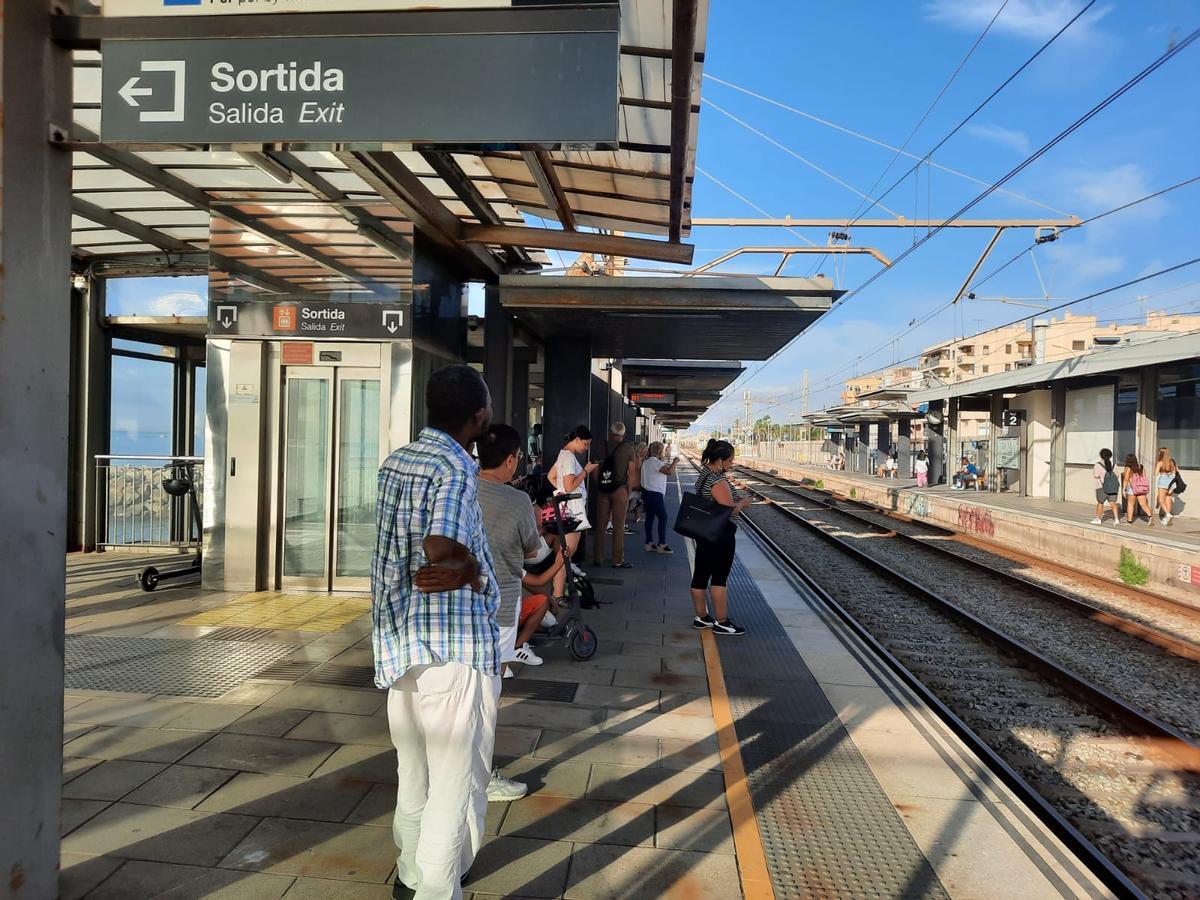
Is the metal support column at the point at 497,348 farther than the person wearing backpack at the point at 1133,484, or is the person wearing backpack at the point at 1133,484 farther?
the person wearing backpack at the point at 1133,484

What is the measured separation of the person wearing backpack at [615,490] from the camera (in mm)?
10461

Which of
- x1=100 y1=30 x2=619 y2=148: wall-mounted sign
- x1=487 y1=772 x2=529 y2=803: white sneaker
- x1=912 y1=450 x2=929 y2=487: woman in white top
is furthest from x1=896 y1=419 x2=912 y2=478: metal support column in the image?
x1=100 y1=30 x2=619 y2=148: wall-mounted sign

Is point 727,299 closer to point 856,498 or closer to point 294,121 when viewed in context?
point 294,121

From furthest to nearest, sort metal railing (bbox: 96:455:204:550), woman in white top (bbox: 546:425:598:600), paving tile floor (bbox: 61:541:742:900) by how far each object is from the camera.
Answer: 1. metal railing (bbox: 96:455:204:550)
2. woman in white top (bbox: 546:425:598:600)
3. paving tile floor (bbox: 61:541:742:900)

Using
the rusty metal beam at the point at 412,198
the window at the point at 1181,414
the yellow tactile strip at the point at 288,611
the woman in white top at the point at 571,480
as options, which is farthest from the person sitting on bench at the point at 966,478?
the yellow tactile strip at the point at 288,611

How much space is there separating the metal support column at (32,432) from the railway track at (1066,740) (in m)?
4.17

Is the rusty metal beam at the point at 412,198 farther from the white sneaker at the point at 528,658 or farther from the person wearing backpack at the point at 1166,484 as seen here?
the person wearing backpack at the point at 1166,484

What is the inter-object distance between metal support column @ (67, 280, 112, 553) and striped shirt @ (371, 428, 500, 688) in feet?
29.3

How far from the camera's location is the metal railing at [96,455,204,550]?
993cm

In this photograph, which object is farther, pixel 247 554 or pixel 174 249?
pixel 174 249

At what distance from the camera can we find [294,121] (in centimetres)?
274

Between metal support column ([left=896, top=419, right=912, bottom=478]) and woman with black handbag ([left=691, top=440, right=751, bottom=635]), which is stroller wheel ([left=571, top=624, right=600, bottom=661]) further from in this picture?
metal support column ([left=896, top=419, right=912, bottom=478])

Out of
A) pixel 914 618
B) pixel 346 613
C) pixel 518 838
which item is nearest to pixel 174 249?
pixel 346 613

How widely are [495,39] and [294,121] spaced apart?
2.44 ft
